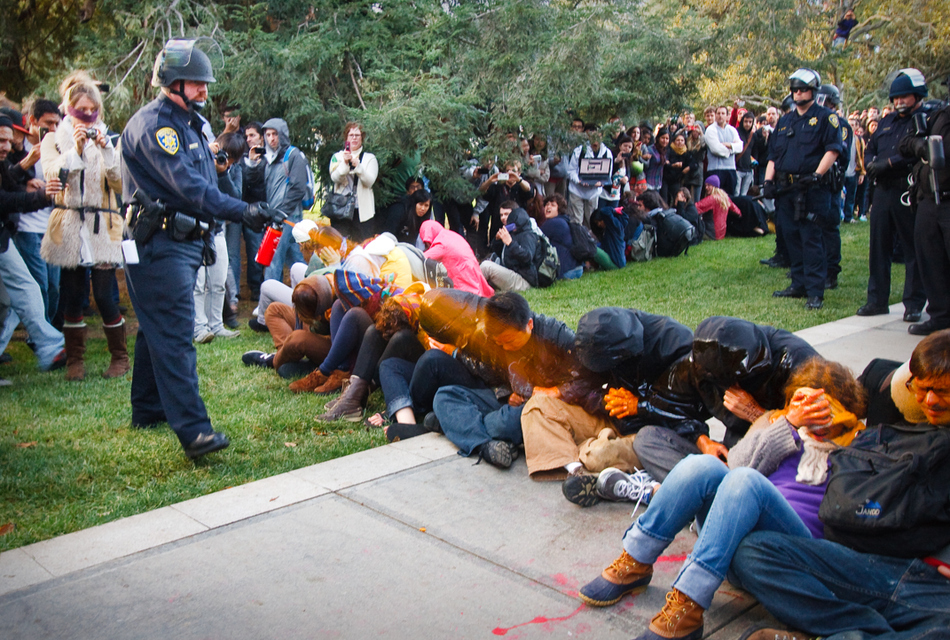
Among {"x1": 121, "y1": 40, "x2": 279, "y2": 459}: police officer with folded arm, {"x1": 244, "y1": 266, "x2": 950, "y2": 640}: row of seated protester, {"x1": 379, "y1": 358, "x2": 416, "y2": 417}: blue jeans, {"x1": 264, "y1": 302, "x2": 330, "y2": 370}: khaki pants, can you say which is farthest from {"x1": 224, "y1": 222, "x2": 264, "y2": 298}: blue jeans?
{"x1": 121, "y1": 40, "x2": 279, "y2": 459}: police officer with folded arm

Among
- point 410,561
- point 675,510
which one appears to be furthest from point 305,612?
point 675,510

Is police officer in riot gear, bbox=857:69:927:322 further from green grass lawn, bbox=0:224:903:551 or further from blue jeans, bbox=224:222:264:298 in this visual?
blue jeans, bbox=224:222:264:298

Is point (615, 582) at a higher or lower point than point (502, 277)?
lower

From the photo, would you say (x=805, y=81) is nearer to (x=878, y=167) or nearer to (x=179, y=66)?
(x=878, y=167)

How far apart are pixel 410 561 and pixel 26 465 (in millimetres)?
2324

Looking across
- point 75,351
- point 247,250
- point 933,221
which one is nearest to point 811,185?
point 933,221

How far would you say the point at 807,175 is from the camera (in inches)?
313

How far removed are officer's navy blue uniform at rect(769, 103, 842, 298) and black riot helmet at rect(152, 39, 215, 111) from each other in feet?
19.2

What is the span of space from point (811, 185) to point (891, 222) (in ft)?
2.85

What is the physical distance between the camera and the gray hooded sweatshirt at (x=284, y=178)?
27.5 ft

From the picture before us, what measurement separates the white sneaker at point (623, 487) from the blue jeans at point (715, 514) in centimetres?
85

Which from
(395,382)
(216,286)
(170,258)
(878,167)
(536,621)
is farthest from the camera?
(216,286)

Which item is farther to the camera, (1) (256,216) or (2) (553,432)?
(1) (256,216)

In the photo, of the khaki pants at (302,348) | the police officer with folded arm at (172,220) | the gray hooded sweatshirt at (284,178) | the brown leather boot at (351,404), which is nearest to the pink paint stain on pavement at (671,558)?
the police officer with folded arm at (172,220)
